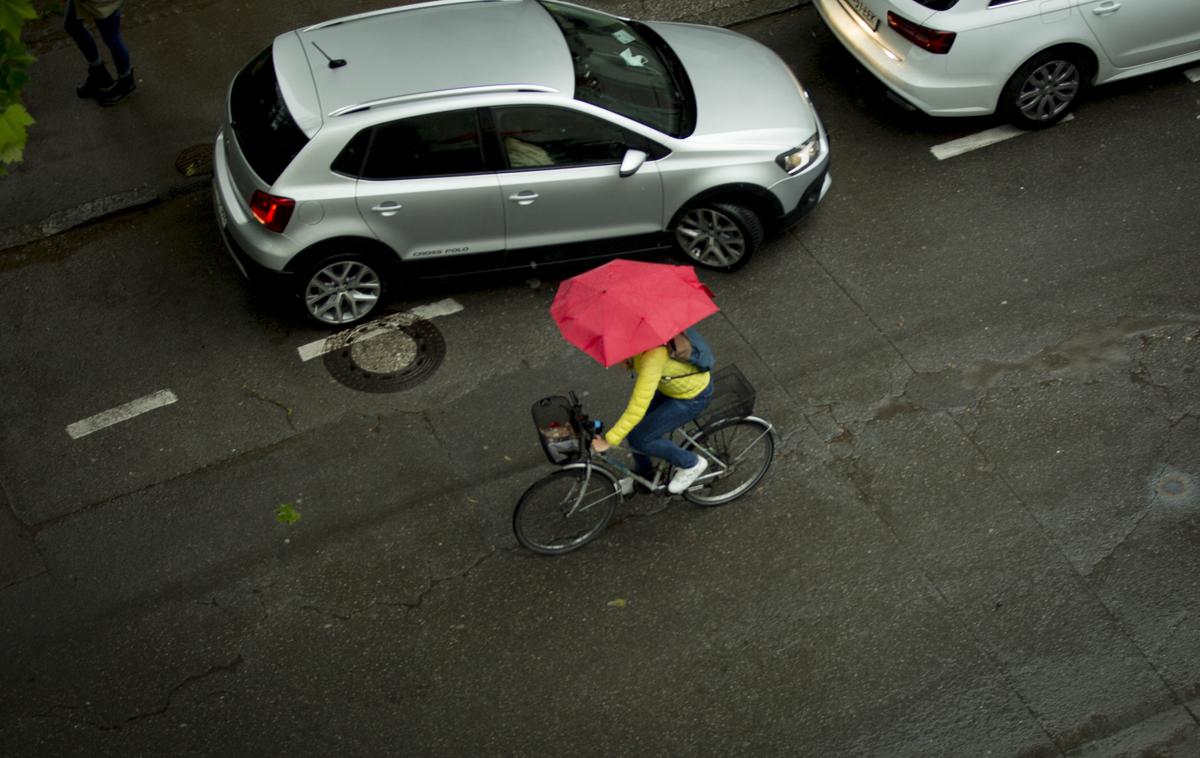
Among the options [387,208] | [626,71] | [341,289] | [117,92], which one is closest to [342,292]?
[341,289]

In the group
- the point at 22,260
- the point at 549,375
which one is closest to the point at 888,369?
the point at 549,375

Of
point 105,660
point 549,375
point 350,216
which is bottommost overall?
point 105,660

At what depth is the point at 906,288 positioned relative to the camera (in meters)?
8.58

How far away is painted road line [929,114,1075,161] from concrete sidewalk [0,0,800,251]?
2428mm

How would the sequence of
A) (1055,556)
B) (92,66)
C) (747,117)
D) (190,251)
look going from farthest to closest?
(92,66) → (190,251) → (747,117) → (1055,556)

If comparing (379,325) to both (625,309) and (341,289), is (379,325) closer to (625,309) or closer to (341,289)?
(341,289)

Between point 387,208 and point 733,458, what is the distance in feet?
9.40

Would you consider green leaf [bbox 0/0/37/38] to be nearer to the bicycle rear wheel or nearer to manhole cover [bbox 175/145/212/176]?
the bicycle rear wheel

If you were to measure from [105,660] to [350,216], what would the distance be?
3.17 m

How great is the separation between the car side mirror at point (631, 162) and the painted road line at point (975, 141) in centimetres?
300

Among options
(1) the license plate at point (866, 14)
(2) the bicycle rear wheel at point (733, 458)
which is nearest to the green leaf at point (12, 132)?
(2) the bicycle rear wheel at point (733, 458)

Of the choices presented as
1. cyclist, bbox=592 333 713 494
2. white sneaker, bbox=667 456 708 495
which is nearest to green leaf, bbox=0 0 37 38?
cyclist, bbox=592 333 713 494

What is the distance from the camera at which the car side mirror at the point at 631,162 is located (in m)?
7.96

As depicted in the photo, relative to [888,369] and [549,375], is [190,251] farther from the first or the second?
[888,369]
